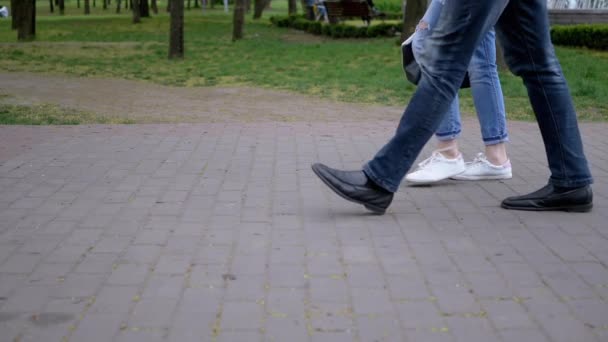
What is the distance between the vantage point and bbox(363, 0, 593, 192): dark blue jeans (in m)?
4.21

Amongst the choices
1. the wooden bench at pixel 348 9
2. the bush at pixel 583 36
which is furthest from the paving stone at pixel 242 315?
the wooden bench at pixel 348 9

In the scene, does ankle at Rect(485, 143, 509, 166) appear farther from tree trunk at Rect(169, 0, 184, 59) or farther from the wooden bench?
the wooden bench

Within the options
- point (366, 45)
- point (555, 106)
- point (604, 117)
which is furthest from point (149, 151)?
point (366, 45)

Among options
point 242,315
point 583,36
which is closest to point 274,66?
point 583,36

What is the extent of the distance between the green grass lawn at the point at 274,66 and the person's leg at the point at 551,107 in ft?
12.5

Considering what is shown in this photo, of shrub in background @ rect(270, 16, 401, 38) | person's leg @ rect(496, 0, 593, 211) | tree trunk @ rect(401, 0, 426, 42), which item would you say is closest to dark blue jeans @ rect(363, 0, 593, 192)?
person's leg @ rect(496, 0, 593, 211)

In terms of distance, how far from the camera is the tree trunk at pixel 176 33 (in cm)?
1634

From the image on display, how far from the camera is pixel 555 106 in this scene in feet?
14.7

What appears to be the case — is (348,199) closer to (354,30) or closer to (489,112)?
(489,112)

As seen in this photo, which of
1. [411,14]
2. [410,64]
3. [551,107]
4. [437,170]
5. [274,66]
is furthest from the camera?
[411,14]

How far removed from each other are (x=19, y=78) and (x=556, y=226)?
32.8 feet

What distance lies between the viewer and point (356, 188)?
4.33 metres

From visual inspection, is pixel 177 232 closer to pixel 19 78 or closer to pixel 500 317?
pixel 500 317

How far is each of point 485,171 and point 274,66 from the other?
9.80 meters
